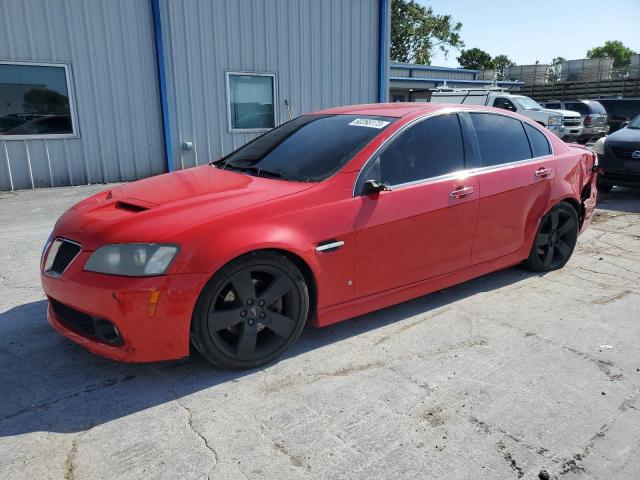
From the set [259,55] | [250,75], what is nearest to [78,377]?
[250,75]

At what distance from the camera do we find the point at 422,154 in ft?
12.4

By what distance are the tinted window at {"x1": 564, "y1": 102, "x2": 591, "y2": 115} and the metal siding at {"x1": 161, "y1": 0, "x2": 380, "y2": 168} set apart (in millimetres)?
10674

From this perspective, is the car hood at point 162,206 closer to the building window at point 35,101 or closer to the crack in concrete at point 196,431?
the crack in concrete at point 196,431

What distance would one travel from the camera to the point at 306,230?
3150 millimetres

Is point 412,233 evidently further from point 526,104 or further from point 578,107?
point 578,107

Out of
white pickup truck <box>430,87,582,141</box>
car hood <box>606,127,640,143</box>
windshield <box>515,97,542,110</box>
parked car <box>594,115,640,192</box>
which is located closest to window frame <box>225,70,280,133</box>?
parked car <box>594,115,640,192</box>

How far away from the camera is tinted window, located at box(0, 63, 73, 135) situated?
898 centimetres

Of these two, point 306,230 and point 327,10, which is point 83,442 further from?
point 327,10

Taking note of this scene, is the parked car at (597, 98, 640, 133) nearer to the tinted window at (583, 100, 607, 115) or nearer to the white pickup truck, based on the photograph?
the tinted window at (583, 100, 607, 115)

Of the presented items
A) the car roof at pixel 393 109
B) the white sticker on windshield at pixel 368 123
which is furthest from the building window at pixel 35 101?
the white sticker on windshield at pixel 368 123

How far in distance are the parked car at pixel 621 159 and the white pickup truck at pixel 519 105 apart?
24.8 ft

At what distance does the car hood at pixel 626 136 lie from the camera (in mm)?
8773

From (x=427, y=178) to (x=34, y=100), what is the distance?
27.3 ft

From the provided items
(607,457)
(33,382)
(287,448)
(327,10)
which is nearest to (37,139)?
(327,10)
